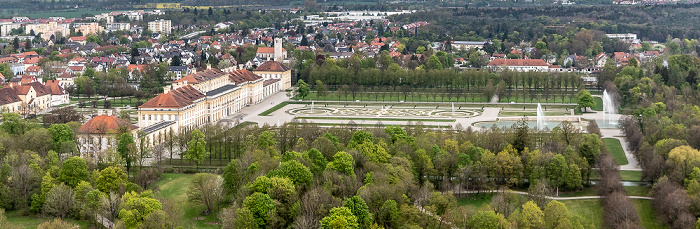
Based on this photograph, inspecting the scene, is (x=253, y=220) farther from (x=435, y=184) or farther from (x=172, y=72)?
(x=172, y=72)

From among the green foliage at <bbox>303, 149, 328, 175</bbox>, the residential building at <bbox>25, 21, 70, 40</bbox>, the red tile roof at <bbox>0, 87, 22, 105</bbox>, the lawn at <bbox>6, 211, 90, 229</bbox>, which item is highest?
the residential building at <bbox>25, 21, 70, 40</bbox>

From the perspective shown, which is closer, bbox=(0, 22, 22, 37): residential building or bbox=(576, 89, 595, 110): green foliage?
bbox=(576, 89, 595, 110): green foliage

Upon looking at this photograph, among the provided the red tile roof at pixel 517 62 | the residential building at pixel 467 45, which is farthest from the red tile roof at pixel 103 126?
the residential building at pixel 467 45

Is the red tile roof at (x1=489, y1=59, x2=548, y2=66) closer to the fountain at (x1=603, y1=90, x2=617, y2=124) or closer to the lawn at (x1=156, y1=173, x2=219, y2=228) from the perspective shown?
the fountain at (x1=603, y1=90, x2=617, y2=124)

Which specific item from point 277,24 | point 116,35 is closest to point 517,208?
point 116,35

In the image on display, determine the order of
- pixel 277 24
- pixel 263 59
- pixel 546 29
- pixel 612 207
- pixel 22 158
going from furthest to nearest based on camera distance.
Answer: pixel 277 24 → pixel 546 29 → pixel 263 59 → pixel 22 158 → pixel 612 207

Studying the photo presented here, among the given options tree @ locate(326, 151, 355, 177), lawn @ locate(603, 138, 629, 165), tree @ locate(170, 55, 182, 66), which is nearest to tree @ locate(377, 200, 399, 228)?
tree @ locate(326, 151, 355, 177)

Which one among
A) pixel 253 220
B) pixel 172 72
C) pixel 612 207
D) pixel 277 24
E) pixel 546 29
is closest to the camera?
pixel 253 220
